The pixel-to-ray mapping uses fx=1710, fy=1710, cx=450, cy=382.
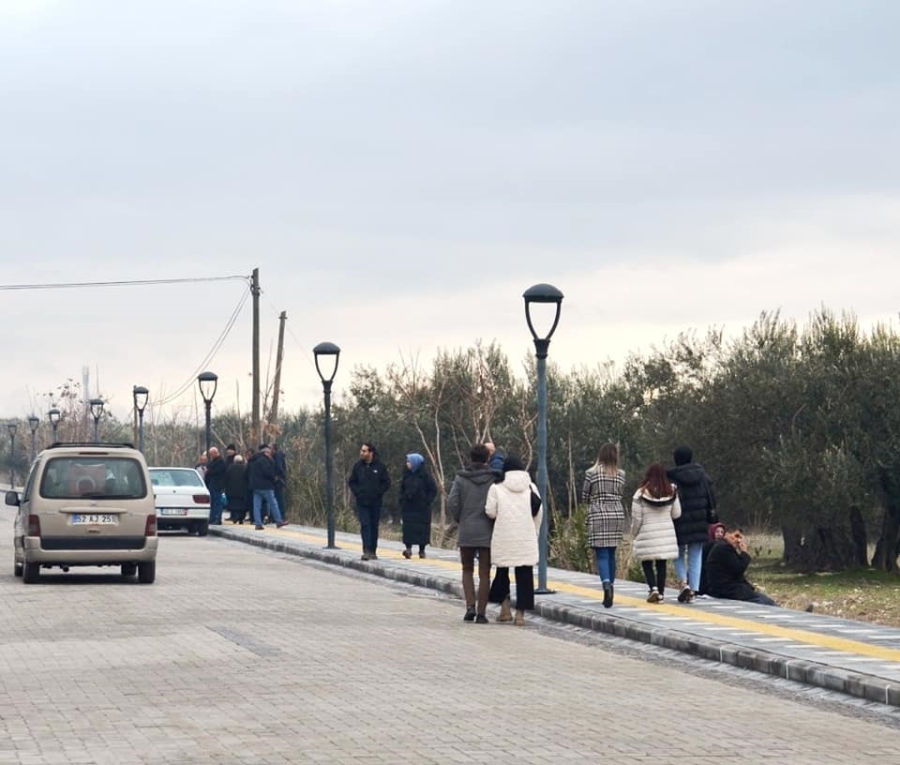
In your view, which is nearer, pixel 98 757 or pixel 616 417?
pixel 98 757

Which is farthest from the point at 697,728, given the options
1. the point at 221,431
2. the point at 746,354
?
the point at 221,431

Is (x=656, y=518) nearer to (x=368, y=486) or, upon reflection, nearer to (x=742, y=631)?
(x=742, y=631)

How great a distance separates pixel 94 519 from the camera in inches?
827

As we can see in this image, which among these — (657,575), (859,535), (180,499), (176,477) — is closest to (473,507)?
(657,575)

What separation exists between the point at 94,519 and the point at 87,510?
145 mm

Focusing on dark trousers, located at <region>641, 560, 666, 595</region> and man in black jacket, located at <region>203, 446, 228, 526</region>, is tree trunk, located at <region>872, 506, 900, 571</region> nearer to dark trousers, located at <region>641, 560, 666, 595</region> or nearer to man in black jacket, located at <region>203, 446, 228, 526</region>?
man in black jacket, located at <region>203, 446, 228, 526</region>

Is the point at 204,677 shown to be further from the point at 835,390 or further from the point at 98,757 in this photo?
the point at 835,390

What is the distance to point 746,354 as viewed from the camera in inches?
Result: 1822

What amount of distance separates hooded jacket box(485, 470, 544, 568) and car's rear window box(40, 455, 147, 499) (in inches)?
231

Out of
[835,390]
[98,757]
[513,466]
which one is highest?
[835,390]

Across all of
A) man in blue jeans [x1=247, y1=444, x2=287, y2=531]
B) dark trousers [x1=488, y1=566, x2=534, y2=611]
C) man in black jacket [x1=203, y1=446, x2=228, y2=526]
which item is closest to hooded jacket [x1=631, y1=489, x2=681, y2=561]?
dark trousers [x1=488, y1=566, x2=534, y2=611]

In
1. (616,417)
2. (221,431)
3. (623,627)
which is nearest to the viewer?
(623,627)

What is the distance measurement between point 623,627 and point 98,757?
8.22 meters

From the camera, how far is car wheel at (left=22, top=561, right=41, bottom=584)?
21.2 m
